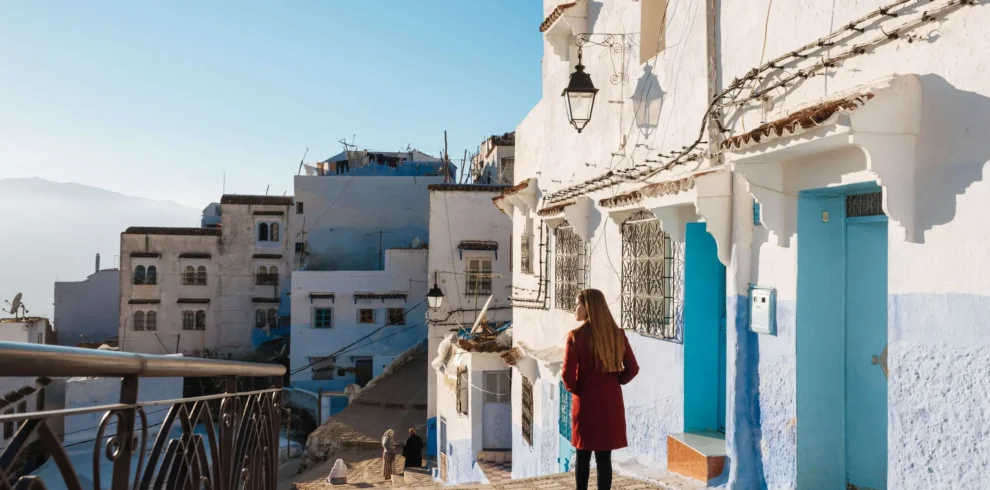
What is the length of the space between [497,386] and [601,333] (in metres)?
11.0

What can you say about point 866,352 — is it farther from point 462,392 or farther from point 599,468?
point 462,392

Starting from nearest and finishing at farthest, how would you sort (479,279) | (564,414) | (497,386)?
(564,414) < (497,386) < (479,279)

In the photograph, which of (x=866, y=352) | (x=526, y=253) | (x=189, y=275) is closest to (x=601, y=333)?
(x=866, y=352)

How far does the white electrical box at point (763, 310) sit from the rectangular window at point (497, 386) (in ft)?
33.9

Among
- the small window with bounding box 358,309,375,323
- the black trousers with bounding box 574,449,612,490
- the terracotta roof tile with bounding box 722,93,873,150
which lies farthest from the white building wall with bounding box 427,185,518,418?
the terracotta roof tile with bounding box 722,93,873,150

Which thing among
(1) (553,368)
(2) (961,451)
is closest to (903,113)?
(2) (961,451)

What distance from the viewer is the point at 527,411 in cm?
1339

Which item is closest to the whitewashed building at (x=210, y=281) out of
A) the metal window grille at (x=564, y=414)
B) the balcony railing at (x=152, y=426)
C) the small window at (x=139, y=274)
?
the small window at (x=139, y=274)

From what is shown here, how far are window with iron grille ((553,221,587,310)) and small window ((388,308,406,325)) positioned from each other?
862 inches

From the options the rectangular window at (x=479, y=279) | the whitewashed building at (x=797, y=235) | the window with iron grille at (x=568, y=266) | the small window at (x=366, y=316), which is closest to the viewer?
the whitewashed building at (x=797, y=235)

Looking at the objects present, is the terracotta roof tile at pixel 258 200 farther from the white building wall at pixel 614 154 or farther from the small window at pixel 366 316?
the white building wall at pixel 614 154

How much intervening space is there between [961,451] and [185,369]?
379 centimetres

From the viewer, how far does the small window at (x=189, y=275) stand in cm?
3747

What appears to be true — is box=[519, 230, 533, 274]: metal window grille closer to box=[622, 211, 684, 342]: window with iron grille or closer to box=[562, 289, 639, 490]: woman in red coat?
box=[622, 211, 684, 342]: window with iron grille
